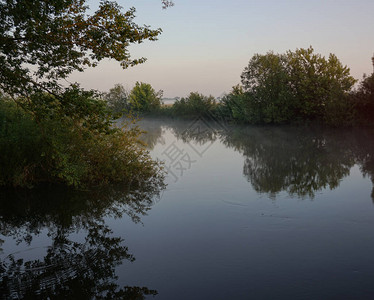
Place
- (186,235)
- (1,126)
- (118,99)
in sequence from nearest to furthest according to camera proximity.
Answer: (186,235)
(1,126)
(118,99)

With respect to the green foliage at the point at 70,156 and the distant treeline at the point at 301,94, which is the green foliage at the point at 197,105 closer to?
the distant treeline at the point at 301,94

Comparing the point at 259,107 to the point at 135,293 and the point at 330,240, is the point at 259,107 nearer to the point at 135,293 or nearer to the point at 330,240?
the point at 330,240

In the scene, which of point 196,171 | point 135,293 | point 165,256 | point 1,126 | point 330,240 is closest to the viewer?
point 135,293

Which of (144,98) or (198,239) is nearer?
(198,239)

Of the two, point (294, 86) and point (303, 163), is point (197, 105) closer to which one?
point (294, 86)

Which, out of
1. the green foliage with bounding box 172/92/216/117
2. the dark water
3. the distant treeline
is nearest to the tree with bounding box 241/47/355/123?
the distant treeline

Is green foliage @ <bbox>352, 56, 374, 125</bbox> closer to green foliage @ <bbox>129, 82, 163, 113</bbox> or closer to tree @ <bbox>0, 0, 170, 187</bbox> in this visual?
tree @ <bbox>0, 0, 170, 187</bbox>

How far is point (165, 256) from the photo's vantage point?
763 cm

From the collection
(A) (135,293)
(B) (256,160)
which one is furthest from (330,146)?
(A) (135,293)

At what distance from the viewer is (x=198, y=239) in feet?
28.2

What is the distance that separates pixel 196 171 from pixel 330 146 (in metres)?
11.5

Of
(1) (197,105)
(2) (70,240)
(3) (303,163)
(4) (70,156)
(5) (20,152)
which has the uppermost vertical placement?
(1) (197,105)

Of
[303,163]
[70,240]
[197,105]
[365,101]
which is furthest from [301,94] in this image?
[70,240]

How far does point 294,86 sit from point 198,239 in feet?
125
